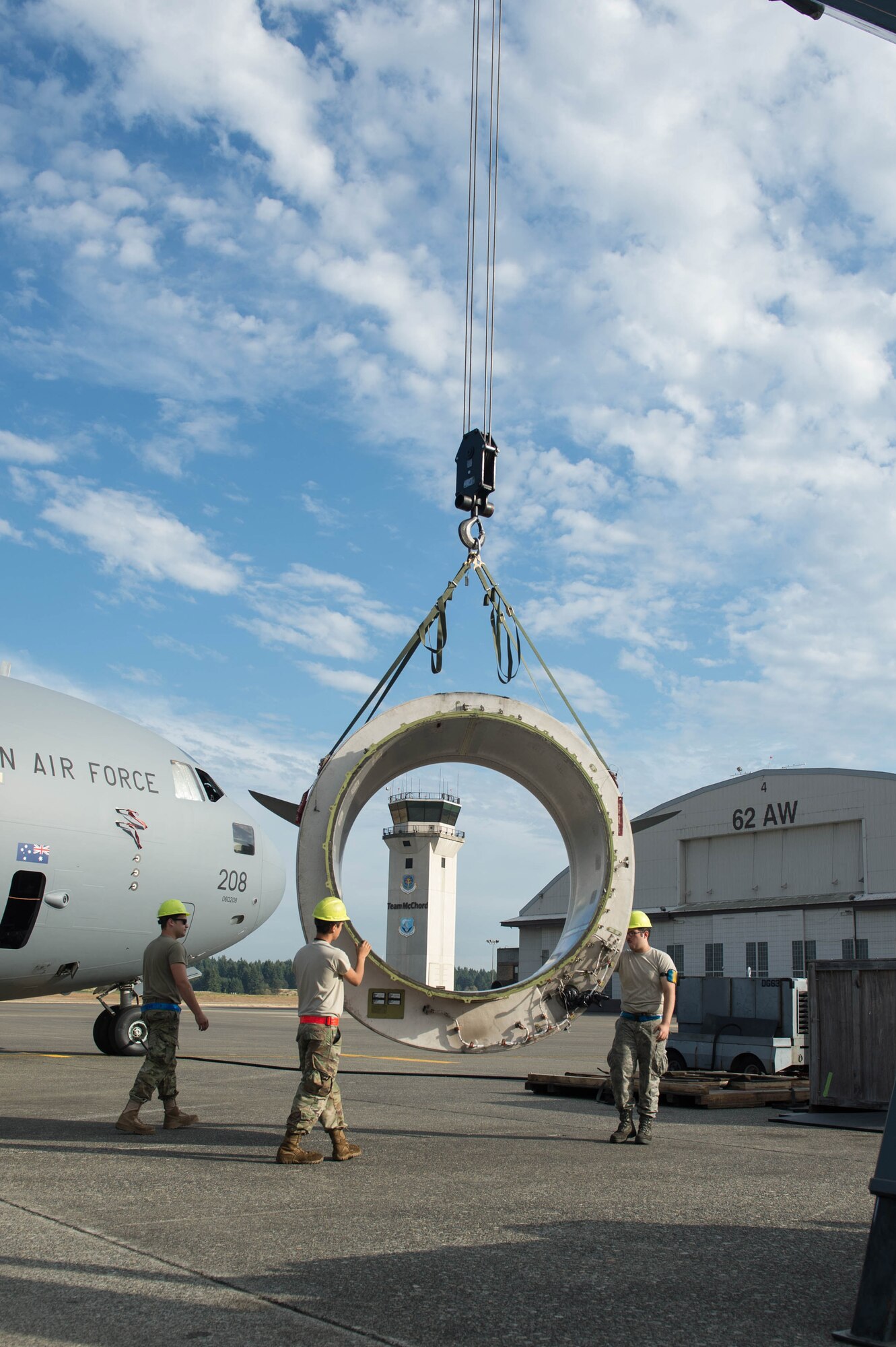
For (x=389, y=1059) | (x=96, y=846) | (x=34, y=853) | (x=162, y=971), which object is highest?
(x=96, y=846)

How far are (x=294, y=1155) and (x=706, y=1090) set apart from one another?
242 inches

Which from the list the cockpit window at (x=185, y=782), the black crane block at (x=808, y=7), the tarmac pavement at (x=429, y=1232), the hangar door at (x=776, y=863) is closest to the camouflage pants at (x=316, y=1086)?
the tarmac pavement at (x=429, y=1232)

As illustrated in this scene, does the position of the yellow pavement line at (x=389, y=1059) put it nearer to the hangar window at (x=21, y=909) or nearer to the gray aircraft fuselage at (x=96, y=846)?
the gray aircraft fuselage at (x=96, y=846)

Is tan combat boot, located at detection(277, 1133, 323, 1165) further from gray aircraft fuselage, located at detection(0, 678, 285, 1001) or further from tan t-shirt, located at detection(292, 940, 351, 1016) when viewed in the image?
gray aircraft fuselage, located at detection(0, 678, 285, 1001)

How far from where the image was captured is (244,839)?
53.1ft

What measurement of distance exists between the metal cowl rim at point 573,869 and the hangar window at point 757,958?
35.4 m

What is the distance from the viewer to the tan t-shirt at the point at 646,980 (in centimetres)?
874

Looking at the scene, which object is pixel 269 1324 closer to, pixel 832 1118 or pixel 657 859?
pixel 832 1118

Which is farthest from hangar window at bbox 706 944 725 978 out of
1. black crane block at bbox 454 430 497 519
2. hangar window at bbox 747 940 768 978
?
black crane block at bbox 454 430 497 519

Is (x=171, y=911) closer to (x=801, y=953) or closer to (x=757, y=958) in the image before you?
(x=801, y=953)

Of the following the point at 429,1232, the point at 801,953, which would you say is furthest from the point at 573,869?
the point at 801,953

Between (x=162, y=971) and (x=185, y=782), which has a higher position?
(x=185, y=782)

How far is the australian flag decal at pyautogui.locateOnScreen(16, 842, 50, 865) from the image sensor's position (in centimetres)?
1255

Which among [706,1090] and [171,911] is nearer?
[171,911]
